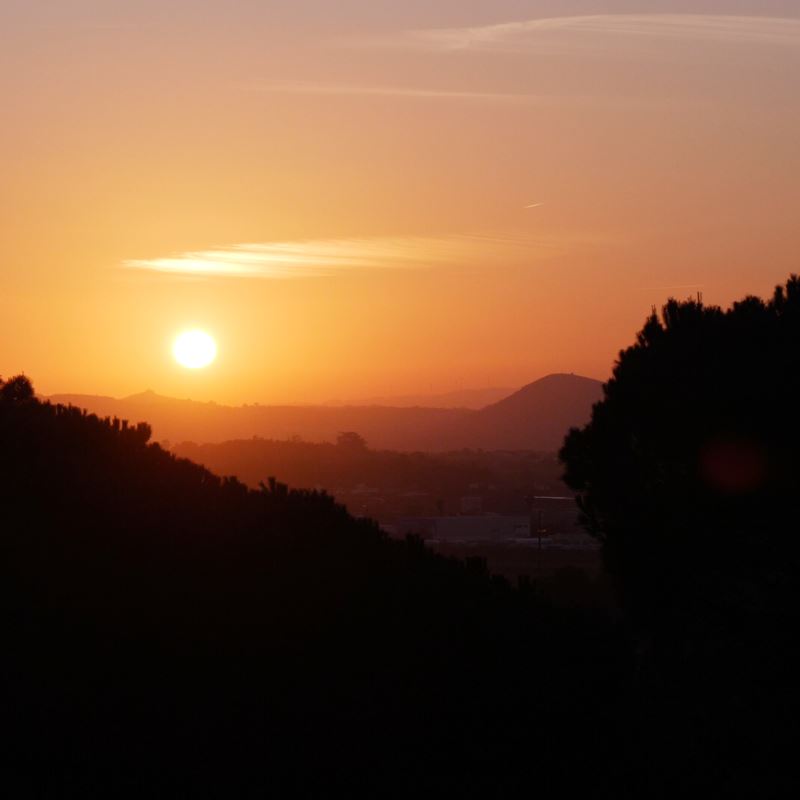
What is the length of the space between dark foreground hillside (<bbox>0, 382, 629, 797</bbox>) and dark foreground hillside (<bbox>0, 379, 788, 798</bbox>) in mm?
14

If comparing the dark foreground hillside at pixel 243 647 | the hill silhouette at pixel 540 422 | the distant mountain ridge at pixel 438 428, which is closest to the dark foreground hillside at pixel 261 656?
the dark foreground hillside at pixel 243 647

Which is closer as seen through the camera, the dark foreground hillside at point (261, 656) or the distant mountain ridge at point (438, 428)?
the dark foreground hillside at point (261, 656)

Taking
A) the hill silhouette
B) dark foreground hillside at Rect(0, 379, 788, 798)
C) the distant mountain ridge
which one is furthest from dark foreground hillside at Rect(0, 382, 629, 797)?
the hill silhouette

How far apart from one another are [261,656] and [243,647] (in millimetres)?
119

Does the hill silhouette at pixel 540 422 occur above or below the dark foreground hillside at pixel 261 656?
above

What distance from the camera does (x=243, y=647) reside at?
7.52 metres

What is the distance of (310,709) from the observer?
23.9 ft

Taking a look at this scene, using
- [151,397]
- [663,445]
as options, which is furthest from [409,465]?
[663,445]

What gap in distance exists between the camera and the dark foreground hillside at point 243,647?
6641 millimetres

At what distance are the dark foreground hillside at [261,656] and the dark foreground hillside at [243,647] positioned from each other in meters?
0.01

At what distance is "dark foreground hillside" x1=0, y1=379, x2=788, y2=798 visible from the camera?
21.8 ft

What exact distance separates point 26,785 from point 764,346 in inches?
636

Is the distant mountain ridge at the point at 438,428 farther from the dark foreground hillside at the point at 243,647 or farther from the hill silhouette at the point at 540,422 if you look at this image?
the dark foreground hillside at the point at 243,647

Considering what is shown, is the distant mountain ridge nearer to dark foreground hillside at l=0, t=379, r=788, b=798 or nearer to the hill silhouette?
the hill silhouette
